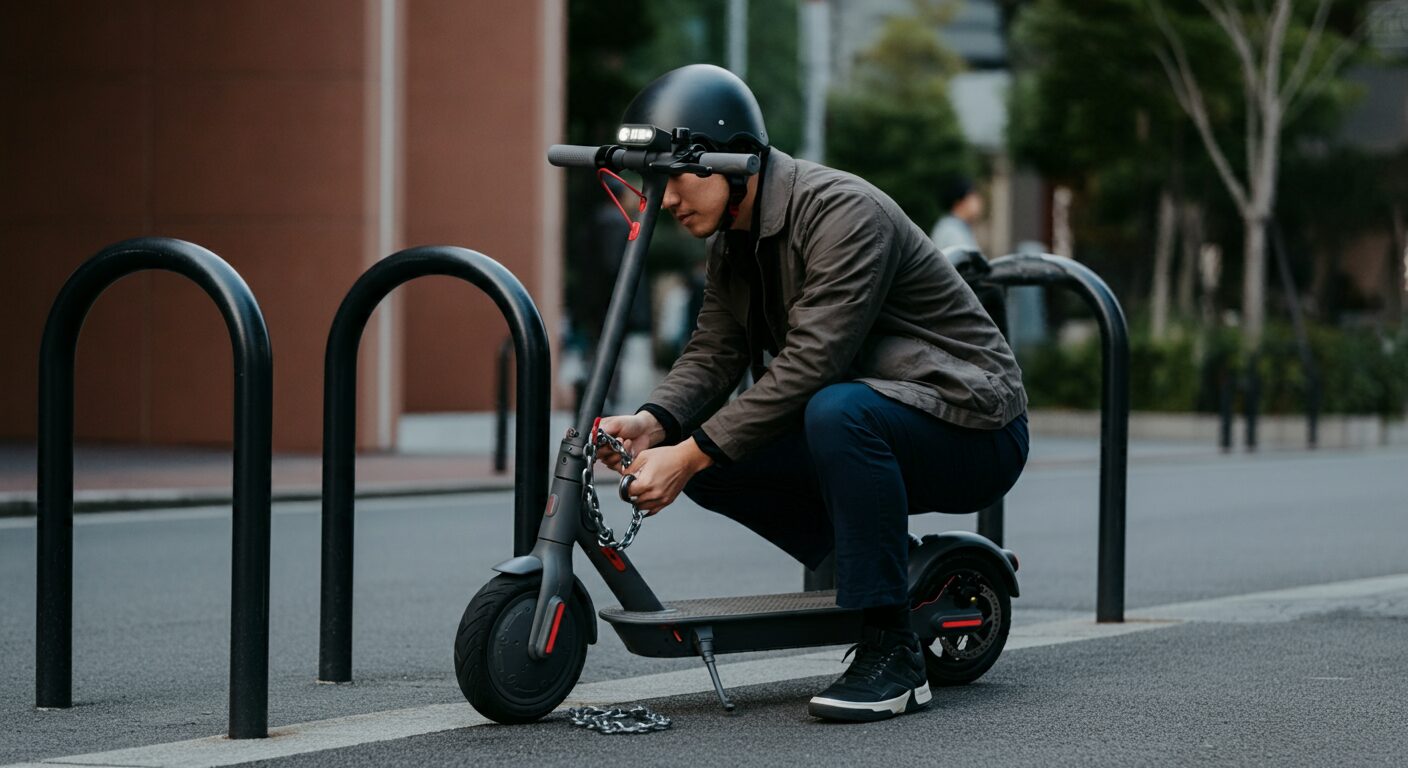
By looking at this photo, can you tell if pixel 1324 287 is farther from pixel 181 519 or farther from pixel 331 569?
pixel 331 569

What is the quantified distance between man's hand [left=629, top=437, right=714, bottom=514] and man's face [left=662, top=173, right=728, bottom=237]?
47 cm

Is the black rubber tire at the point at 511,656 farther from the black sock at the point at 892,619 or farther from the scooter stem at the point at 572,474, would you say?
the black sock at the point at 892,619

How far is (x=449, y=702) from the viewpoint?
5.02m

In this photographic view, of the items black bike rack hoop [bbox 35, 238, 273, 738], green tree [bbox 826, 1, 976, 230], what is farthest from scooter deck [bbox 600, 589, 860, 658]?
green tree [bbox 826, 1, 976, 230]

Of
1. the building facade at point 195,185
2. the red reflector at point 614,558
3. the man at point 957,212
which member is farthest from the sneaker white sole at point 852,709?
the building facade at point 195,185

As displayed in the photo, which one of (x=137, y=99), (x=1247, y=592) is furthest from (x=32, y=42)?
(x=1247, y=592)

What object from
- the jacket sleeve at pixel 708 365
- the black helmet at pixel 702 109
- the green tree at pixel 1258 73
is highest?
the green tree at pixel 1258 73

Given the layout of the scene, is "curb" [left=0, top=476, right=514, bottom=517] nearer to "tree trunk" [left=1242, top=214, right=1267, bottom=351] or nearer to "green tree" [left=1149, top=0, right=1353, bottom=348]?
"green tree" [left=1149, top=0, right=1353, bottom=348]

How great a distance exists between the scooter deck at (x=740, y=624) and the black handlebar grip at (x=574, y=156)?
956mm

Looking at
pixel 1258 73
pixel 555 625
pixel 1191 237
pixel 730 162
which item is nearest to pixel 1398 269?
pixel 1191 237

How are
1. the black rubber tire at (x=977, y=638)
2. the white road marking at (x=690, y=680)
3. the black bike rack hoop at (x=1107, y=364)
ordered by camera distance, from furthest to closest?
the black bike rack hoop at (x=1107, y=364) < the black rubber tire at (x=977, y=638) < the white road marking at (x=690, y=680)

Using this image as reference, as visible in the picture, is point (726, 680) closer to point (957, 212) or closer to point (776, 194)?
point (776, 194)

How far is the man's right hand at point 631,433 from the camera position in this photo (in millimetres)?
4590

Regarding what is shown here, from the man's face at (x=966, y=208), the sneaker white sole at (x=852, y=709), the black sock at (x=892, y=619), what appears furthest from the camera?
the man's face at (x=966, y=208)
